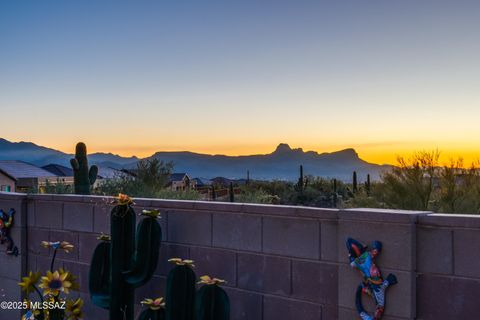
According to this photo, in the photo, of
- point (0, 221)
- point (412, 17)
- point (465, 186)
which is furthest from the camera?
point (412, 17)

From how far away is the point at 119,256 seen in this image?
5832 mm

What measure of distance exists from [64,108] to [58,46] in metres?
7.27

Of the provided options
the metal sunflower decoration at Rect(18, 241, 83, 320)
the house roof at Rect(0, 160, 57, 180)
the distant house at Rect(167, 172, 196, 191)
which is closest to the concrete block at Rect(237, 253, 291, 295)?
the metal sunflower decoration at Rect(18, 241, 83, 320)

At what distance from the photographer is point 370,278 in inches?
174

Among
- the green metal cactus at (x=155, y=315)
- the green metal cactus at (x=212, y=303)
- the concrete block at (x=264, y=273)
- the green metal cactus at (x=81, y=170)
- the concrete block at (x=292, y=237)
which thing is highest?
the green metal cactus at (x=81, y=170)

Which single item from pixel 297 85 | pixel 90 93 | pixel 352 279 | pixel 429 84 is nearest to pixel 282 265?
pixel 352 279

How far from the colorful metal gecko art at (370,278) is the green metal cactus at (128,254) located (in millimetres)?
2161

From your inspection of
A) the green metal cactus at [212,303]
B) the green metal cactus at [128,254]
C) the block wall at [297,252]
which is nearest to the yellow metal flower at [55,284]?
the green metal cactus at [128,254]

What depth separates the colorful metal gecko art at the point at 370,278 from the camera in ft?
14.4

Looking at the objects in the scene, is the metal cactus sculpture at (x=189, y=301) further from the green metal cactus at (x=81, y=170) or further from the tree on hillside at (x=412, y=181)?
the green metal cactus at (x=81, y=170)

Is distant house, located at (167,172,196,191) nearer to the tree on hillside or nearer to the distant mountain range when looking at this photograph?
the tree on hillside

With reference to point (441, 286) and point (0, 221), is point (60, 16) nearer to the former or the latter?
point (0, 221)

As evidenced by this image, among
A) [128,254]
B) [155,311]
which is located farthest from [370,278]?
[128,254]

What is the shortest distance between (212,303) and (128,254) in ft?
4.19
